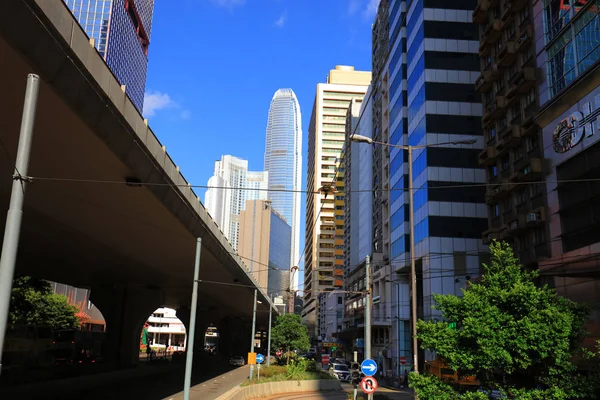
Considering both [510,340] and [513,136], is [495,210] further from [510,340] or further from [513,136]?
[510,340]

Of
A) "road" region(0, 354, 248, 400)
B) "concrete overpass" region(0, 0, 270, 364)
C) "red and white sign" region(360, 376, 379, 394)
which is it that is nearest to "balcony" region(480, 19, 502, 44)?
"concrete overpass" region(0, 0, 270, 364)

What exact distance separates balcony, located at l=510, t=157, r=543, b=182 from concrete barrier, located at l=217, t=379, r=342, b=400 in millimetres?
19333

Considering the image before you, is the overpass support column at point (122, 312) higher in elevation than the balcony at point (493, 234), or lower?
lower

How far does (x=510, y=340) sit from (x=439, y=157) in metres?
38.0

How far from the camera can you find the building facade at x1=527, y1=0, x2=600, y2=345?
28.8 m

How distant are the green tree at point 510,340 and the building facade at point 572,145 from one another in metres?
12.2

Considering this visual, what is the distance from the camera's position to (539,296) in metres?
16.3

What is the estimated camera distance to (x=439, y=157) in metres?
52.3

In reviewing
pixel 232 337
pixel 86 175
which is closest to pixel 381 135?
pixel 86 175

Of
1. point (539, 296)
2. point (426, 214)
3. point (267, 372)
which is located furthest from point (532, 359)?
point (426, 214)

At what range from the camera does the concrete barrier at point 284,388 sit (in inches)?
1304

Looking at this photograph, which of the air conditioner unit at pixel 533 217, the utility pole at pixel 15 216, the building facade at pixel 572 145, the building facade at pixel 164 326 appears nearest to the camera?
the utility pole at pixel 15 216

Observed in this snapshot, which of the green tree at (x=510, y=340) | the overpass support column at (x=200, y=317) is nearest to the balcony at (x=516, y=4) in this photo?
the green tree at (x=510, y=340)

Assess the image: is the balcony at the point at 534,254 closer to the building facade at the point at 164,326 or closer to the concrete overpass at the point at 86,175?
the concrete overpass at the point at 86,175
